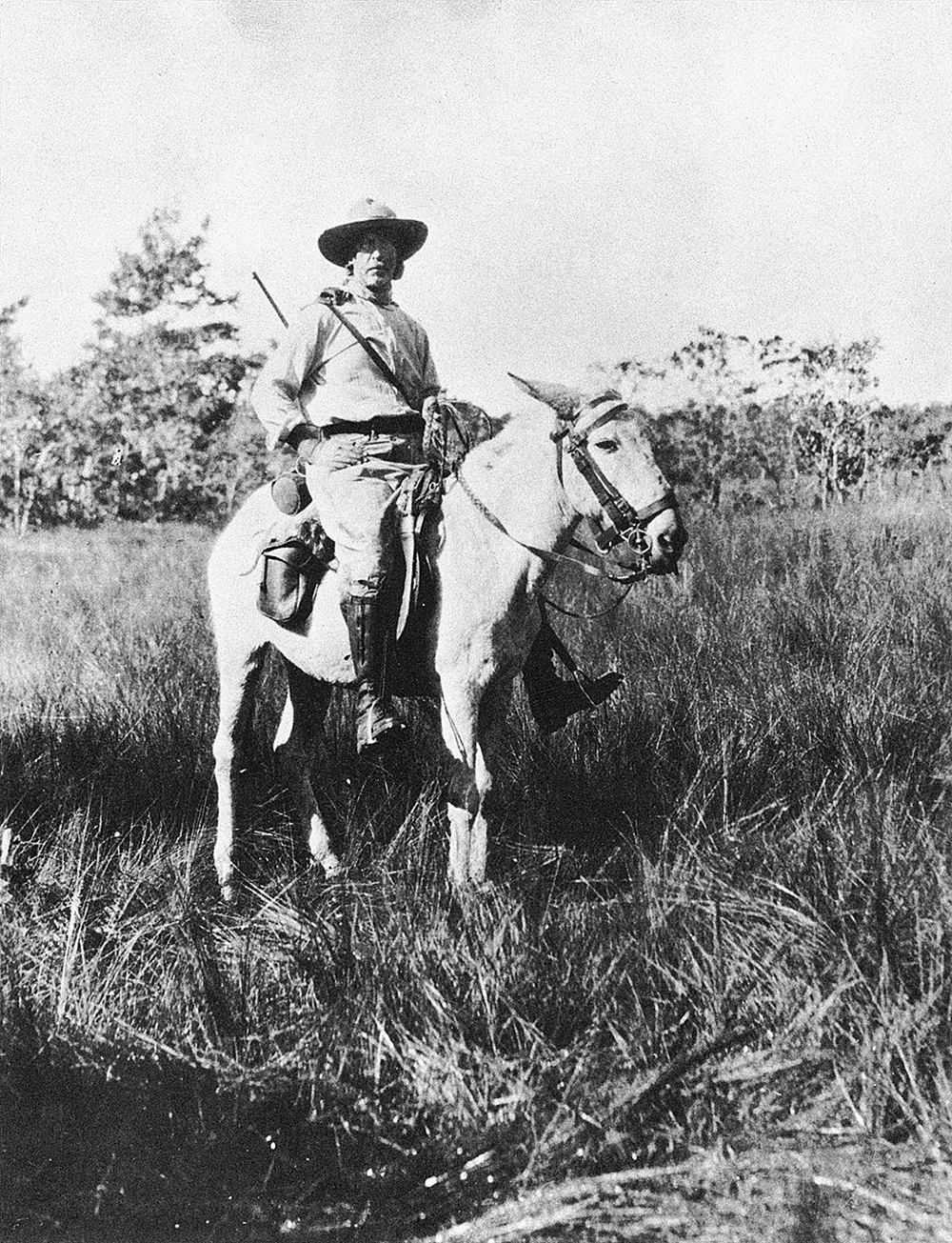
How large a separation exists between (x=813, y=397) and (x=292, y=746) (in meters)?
6.88

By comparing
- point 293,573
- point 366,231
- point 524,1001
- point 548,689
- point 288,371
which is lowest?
point 524,1001

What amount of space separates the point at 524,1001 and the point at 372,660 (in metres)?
1.38

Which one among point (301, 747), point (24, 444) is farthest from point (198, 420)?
point (301, 747)

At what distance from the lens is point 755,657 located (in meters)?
5.68

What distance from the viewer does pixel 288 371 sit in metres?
4.30

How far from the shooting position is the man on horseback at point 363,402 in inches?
160

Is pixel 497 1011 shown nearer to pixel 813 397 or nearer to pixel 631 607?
pixel 631 607

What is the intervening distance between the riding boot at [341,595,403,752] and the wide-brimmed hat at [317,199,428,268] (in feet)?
5.15

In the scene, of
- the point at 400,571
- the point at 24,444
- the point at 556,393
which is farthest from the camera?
the point at 24,444

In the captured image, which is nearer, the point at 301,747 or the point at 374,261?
the point at 374,261

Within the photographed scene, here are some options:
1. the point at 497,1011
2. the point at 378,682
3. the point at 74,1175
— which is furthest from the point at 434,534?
the point at 74,1175

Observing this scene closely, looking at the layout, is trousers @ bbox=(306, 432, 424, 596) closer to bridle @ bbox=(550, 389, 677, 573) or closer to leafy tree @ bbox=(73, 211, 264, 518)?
bridle @ bbox=(550, 389, 677, 573)

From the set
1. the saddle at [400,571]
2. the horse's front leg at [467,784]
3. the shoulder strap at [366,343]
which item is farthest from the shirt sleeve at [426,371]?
the horse's front leg at [467,784]

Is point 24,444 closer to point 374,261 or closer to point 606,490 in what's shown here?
point 374,261
